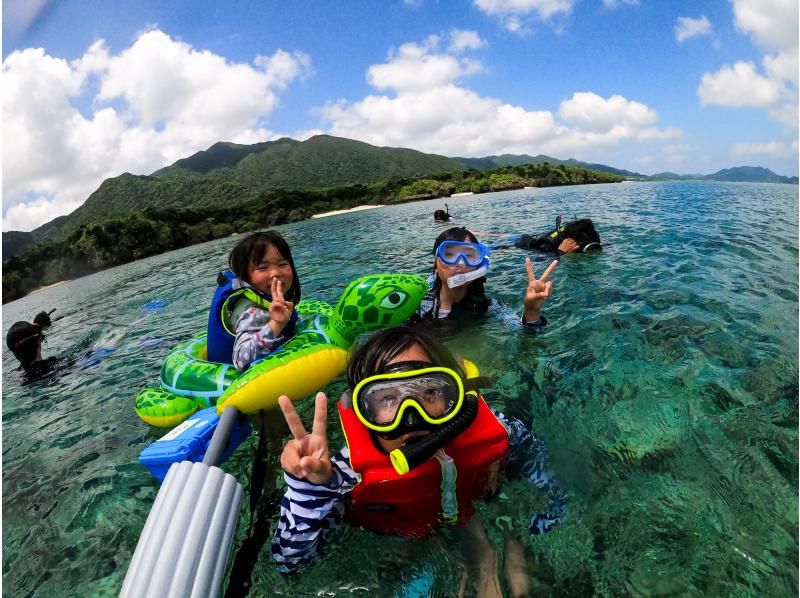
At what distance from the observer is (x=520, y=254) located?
10.0 meters

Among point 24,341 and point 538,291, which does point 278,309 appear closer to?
point 538,291

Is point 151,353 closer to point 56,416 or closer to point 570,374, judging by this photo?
point 56,416

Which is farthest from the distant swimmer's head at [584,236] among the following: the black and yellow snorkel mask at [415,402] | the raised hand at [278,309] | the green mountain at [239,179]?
the green mountain at [239,179]

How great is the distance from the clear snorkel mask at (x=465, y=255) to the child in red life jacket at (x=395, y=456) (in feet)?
7.83

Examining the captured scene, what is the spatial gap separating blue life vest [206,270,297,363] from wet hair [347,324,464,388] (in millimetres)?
1865

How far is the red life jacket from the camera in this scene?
201 centimetres

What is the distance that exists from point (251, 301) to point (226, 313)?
1.07 ft

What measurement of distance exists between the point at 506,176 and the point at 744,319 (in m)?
72.8

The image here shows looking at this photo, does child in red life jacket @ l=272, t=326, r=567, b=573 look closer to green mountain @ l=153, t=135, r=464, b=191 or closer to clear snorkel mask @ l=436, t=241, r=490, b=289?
clear snorkel mask @ l=436, t=241, r=490, b=289

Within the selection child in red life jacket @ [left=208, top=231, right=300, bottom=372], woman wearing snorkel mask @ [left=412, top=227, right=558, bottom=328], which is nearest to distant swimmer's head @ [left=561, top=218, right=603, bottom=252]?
woman wearing snorkel mask @ [left=412, top=227, right=558, bottom=328]

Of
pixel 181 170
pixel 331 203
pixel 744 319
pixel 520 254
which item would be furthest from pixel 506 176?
pixel 181 170

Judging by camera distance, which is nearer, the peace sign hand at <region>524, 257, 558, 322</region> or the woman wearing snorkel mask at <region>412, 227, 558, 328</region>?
the peace sign hand at <region>524, 257, 558, 322</region>

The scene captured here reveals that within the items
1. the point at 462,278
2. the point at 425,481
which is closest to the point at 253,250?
the point at 462,278

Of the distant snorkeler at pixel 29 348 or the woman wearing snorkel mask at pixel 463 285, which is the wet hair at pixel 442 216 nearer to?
the woman wearing snorkel mask at pixel 463 285
